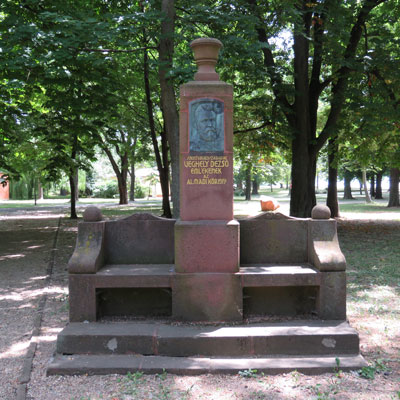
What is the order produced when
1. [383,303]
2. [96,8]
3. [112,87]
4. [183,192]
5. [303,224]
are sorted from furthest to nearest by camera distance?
[96,8]
[112,87]
[383,303]
[303,224]
[183,192]

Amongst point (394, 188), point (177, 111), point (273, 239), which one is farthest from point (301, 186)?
point (394, 188)

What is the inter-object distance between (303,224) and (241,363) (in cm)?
215

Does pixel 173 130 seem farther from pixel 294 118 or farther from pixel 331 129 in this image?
pixel 331 129

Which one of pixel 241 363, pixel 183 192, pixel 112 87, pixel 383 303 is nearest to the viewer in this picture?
pixel 241 363

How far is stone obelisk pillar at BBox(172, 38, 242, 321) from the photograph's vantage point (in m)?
5.13

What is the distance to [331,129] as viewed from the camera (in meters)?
13.7

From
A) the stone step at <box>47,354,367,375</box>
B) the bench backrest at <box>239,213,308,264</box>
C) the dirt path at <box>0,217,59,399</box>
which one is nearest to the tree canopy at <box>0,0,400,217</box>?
the dirt path at <box>0,217,59,399</box>

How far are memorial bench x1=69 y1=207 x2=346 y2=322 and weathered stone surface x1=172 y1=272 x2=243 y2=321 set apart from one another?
15 cm

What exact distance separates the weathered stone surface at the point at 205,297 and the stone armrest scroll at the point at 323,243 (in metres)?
1.11

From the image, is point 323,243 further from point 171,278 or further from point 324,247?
point 171,278

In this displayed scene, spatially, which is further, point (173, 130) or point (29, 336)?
point (173, 130)

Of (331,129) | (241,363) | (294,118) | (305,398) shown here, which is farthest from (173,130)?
(305,398)

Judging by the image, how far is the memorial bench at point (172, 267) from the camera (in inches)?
202

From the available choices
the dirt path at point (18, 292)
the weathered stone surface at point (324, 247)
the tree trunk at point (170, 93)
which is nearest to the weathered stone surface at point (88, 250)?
the dirt path at point (18, 292)
